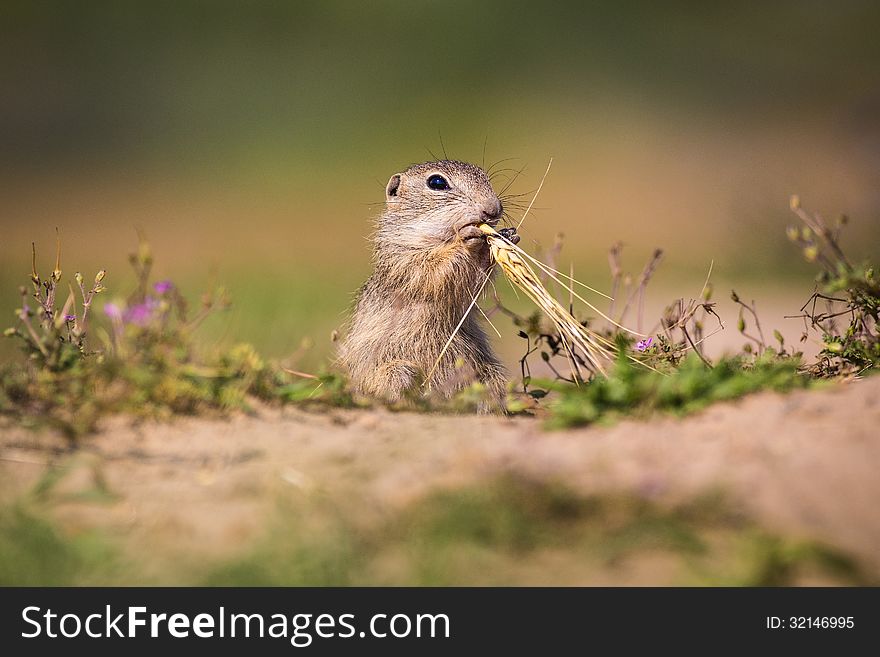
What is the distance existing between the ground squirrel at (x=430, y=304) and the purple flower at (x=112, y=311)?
→ 1.50 metres

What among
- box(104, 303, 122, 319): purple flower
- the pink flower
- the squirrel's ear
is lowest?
box(104, 303, 122, 319): purple flower

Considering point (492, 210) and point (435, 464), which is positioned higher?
point (492, 210)

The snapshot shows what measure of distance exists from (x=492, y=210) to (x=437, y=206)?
393 millimetres

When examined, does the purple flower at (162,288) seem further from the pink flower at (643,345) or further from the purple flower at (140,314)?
the pink flower at (643,345)

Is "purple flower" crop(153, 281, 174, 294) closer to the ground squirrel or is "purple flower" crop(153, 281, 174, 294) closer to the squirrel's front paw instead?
the ground squirrel

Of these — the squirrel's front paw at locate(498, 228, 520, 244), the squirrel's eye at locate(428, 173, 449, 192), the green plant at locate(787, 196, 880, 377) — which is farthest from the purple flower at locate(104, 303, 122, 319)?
the green plant at locate(787, 196, 880, 377)

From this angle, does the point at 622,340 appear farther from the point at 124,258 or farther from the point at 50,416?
the point at 124,258

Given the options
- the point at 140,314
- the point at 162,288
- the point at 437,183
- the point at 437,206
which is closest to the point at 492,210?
the point at 437,206

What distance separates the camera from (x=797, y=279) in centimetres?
1148

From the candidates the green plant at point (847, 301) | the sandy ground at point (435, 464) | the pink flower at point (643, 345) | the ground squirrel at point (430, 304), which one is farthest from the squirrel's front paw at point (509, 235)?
the sandy ground at point (435, 464)

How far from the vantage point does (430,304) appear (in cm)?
513

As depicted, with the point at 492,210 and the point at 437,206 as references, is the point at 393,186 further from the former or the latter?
the point at 492,210

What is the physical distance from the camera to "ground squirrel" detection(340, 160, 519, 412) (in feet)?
16.3
